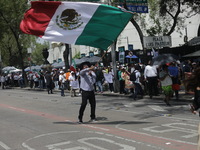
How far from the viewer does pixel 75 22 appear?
9.57m

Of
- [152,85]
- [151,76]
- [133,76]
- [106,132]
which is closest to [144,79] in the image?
[152,85]

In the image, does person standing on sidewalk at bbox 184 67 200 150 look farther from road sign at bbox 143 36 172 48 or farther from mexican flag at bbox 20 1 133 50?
road sign at bbox 143 36 172 48

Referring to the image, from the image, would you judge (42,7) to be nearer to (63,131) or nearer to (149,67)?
(63,131)

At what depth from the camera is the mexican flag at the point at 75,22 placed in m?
9.39

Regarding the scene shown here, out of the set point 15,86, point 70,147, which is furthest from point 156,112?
point 15,86

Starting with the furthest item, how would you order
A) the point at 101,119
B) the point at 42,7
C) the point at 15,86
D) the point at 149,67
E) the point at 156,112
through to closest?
the point at 15,86, the point at 149,67, the point at 156,112, the point at 101,119, the point at 42,7

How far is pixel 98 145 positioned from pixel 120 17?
175 inches

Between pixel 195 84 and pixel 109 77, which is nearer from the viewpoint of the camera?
pixel 195 84

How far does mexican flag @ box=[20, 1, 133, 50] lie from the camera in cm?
939

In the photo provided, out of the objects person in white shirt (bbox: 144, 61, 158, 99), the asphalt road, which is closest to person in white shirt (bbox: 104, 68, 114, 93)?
person in white shirt (bbox: 144, 61, 158, 99)

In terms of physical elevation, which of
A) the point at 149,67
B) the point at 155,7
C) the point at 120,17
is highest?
the point at 155,7

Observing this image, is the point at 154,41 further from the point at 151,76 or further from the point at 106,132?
the point at 106,132

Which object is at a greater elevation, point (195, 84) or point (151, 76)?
point (151, 76)

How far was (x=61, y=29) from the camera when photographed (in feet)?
30.9
